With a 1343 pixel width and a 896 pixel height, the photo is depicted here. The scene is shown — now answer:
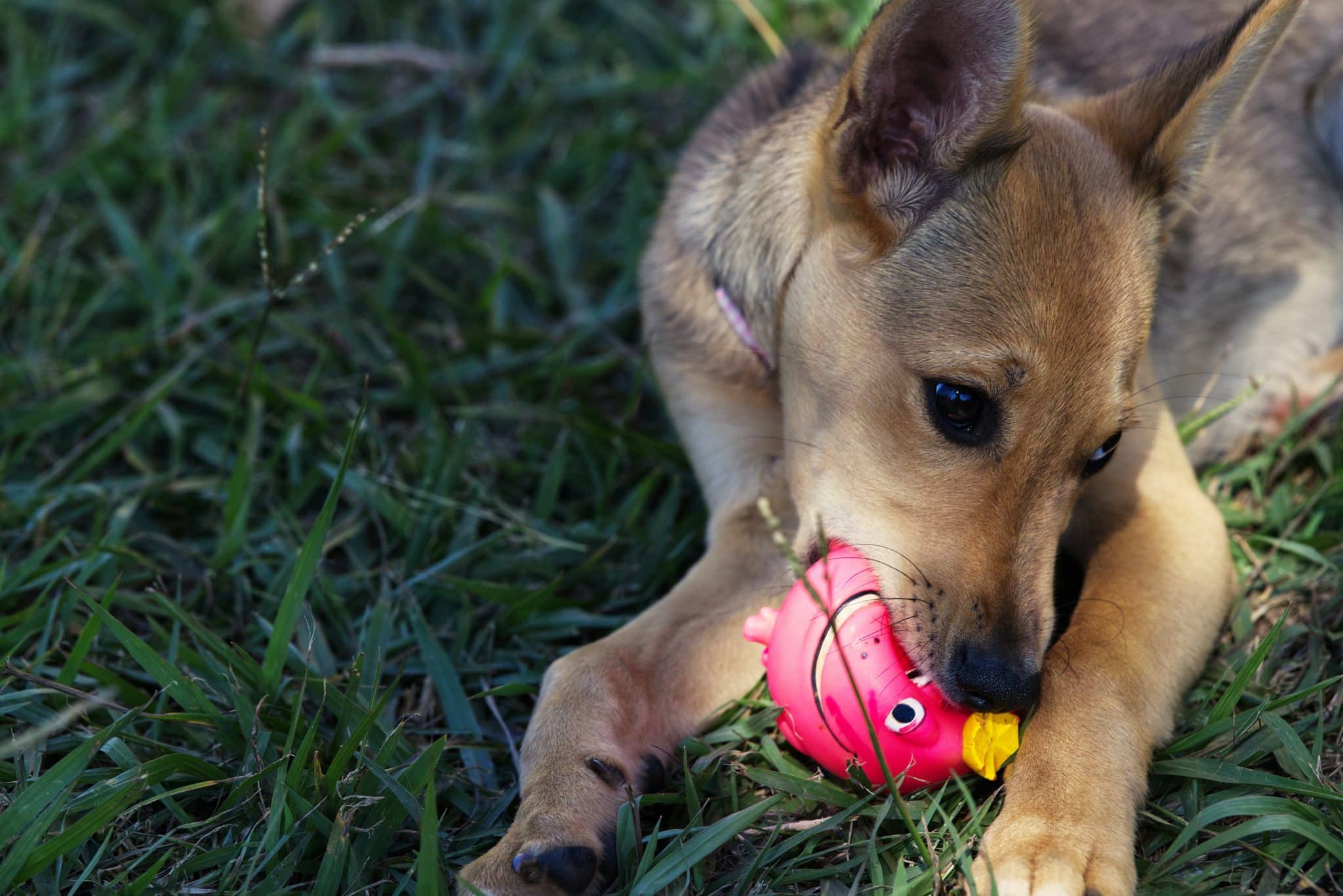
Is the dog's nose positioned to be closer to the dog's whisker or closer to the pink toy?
the pink toy

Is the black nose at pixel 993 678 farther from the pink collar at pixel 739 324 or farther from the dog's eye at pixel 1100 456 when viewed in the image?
the pink collar at pixel 739 324

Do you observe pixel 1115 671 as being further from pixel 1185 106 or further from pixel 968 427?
pixel 1185 106

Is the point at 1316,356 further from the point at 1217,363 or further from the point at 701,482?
the point at 701,482

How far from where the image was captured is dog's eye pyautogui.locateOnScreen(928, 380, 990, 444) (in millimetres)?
2959

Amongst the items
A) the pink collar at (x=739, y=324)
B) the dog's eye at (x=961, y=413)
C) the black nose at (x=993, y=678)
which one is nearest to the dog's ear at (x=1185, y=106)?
the dog's eye at (x=961, y=413)

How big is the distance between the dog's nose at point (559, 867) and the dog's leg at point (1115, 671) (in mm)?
881

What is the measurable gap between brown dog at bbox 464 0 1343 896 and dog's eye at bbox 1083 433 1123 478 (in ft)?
0.04

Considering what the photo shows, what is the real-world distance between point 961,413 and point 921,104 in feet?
2.73

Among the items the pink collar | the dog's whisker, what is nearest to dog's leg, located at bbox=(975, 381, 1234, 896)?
the dog's whisker

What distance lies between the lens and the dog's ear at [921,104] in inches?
114

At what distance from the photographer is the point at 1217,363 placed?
4453 mm

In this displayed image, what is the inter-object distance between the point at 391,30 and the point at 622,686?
432cm

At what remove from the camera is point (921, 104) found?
3.15m

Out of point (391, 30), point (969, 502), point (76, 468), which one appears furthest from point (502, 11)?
point (969, 502)
